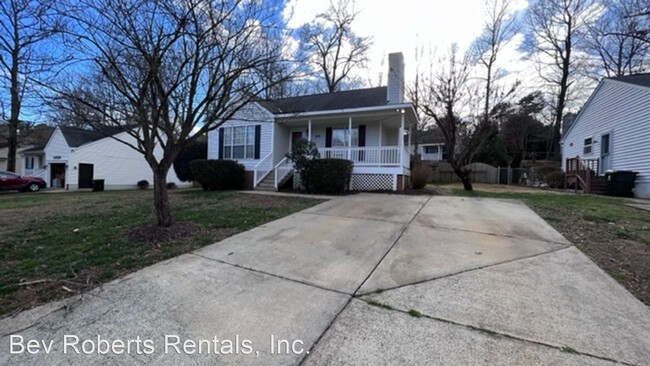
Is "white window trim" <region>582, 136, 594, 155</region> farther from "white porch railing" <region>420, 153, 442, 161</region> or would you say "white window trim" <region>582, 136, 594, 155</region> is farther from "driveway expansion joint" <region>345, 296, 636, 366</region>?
"white porch railing" <region>420, 153, 442, 161</region>

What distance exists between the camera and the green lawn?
3.34 m

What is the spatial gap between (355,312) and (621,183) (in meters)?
14.9

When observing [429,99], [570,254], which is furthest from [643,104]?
[570,254]

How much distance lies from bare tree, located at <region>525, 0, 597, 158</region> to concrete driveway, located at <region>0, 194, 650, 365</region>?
2679 centimetres

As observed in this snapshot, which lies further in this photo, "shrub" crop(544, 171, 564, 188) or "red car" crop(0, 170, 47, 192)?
"red car" crop(0, 170, 47, 192)

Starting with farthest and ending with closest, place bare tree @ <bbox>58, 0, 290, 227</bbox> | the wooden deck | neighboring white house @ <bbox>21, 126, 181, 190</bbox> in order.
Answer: neighboring white house @ <bbox>21, 126, 181, 190</bbox> < the wooden deck < bare tree @ <bbox>58, 0, 290, 227</bbox>

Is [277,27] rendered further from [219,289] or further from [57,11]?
[219,289]

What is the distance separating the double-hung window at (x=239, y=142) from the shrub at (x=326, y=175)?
15.7ft

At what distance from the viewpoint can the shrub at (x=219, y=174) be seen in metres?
13.4

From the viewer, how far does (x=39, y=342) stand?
2.28 meters

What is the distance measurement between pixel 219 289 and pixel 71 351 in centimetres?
123

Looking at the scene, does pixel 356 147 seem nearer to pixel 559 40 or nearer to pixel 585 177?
pixel 585 177

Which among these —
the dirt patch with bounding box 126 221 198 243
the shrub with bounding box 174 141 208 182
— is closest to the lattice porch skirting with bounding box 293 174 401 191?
the dirt patch with bounding box 126 221 198 243

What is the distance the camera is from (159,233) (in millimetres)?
5156
